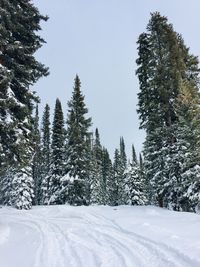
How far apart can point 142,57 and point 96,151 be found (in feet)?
147

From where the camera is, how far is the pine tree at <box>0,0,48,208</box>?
1552cm

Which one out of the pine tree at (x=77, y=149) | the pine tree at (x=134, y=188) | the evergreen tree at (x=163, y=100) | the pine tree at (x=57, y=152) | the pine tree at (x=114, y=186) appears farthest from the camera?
the pine tree at (x=114, y=186)

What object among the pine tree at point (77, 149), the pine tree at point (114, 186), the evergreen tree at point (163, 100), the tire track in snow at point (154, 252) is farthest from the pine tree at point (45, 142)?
the tire track in snow at point (154, 252)

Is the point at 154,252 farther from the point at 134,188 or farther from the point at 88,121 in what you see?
the point at 134,188

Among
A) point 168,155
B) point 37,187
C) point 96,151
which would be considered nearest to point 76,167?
point 168,155

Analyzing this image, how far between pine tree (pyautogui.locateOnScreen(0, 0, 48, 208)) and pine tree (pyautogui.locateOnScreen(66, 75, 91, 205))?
1637 centimetres

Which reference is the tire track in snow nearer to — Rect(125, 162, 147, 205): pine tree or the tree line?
the tree line

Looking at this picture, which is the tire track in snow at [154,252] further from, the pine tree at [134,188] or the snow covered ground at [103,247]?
the pine tree at [134,188]

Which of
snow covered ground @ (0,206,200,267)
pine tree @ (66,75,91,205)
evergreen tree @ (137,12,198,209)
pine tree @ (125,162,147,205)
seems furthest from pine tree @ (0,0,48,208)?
pine tree @ (125,162,147,205)

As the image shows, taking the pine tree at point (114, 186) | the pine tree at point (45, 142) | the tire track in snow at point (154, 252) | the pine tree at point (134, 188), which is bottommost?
the tire track in snow at point (154, 252)

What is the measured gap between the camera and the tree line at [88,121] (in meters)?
16.4

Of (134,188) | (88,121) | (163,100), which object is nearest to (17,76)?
(163,100)

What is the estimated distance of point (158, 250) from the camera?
319 inches

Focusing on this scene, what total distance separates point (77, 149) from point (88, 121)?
4.76 m
